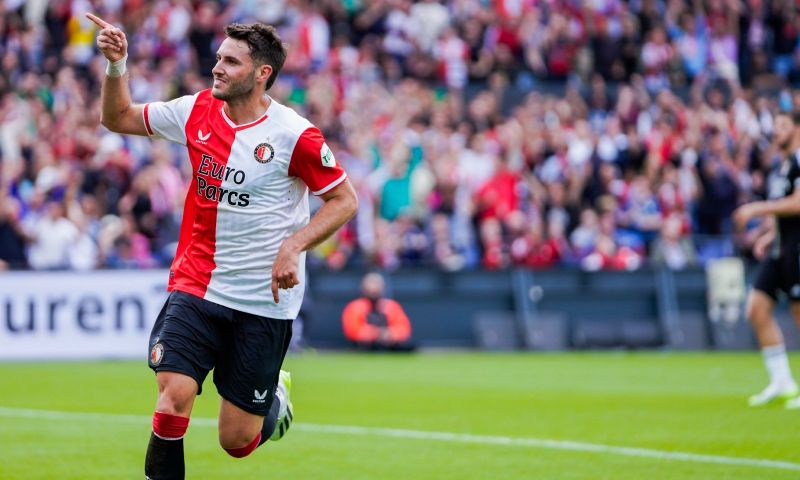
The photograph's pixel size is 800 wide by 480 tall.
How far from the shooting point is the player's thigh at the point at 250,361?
24.9 feet

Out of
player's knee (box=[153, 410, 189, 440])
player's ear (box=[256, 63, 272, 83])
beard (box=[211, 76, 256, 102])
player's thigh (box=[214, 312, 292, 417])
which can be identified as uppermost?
player's ear (box=[256, 63, 272, 83])

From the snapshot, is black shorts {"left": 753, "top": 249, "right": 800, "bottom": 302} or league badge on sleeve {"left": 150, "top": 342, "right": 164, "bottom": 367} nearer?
league badge on sleeve {"left": 150, "top": 342, "right": 164, "bottom": 367}

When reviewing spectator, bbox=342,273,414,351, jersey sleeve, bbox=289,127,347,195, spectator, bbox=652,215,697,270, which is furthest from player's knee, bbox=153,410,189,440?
spectator, bbox=652,215,697,270

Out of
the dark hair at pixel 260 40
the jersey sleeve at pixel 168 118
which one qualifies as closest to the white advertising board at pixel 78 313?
the jersey sleeve at pixel 168 118

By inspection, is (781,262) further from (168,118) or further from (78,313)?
(78,313)

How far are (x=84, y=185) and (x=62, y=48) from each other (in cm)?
437

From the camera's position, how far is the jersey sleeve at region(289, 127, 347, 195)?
7574mm

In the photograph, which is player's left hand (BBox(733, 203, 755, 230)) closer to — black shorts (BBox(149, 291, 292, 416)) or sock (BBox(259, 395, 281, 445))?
sock (BBox(259, 395, 281, 445))

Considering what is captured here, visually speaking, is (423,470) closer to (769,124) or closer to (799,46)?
(769,124)

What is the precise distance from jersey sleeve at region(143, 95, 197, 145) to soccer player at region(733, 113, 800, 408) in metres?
6.60

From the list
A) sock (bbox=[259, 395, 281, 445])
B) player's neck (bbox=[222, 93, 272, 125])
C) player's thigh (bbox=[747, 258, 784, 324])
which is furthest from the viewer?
player's thigh (bbox=[747, 258, 784, 324])

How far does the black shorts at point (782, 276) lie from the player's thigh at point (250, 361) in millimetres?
6849

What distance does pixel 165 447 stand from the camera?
23.2 ft

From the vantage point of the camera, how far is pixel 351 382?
16.7 m
